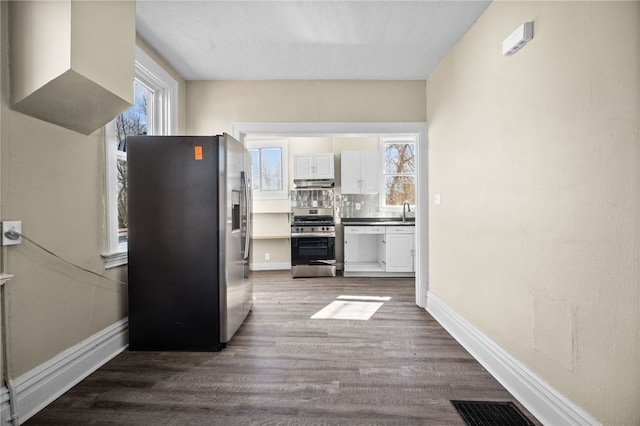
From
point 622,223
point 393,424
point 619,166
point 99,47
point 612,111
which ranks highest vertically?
point 99,47

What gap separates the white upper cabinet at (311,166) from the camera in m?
5.63

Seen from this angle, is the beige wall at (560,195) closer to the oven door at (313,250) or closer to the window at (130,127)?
the window at (130,127)

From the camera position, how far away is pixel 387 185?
5938 mm

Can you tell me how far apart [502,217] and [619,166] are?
2.89 feet

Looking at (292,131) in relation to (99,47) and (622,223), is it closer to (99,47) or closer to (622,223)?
(99,47)

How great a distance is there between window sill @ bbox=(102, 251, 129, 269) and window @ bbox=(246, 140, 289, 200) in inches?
138

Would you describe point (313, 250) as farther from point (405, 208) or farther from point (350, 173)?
point (405, 208)

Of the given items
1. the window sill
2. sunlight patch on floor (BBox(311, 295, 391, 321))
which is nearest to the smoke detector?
sunlight patch on floor (BBox(311, 295, 391, 321))

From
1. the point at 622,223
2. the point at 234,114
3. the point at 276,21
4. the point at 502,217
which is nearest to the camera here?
the point at 622,223

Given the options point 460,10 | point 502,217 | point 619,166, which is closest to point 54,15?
point 460,10

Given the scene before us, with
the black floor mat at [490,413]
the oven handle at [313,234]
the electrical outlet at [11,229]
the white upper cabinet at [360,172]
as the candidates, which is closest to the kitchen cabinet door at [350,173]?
the white upper cabinet at [360,172]

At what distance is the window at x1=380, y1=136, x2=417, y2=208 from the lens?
19.4 feet

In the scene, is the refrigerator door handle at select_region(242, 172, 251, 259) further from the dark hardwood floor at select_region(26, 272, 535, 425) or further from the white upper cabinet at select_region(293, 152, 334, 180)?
the white upper cabinet at select_region(293, 152, 334, 180)

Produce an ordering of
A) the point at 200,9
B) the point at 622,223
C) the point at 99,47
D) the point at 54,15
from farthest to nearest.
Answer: the point at 200,9 → the point at 99,47 → the point at 54,15 → the point at 622,223
